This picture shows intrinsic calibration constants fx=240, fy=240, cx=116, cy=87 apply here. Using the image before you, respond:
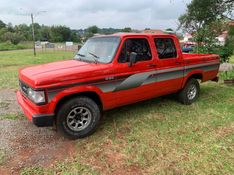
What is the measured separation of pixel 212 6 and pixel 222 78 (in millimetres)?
2911

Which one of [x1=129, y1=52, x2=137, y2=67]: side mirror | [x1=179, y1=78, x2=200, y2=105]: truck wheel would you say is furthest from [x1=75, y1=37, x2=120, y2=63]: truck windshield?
[x1=179, y1=78, x2=200, y2=105]: truck wheel

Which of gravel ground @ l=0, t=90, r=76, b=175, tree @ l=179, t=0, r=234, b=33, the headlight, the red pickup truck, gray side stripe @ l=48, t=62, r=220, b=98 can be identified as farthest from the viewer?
tree @ l=179, t=0, r=234, b=33

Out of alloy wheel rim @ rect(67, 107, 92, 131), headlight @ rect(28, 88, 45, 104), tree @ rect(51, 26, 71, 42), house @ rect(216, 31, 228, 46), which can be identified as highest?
tree @ rect(51, 26, 71, 42)

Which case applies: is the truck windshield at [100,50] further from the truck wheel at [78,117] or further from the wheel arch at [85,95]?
the truck wheel at [78,117]

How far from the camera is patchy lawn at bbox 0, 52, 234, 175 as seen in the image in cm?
353

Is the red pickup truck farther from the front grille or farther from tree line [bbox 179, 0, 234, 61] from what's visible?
tree line [bbox 179, 0, 234, 61]

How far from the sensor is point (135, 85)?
500cm

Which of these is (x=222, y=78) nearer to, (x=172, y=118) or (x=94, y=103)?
(x=172, y=118)

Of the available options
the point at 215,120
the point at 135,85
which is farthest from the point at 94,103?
the point at 215,120

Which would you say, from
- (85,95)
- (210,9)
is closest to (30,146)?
(85,95)

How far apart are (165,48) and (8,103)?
178 inches

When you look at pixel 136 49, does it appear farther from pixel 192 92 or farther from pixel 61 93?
pixel 192 92

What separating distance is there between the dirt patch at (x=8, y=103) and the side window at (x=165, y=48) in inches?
148

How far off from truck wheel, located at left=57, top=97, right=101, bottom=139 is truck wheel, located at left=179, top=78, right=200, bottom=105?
2630 millimetres
